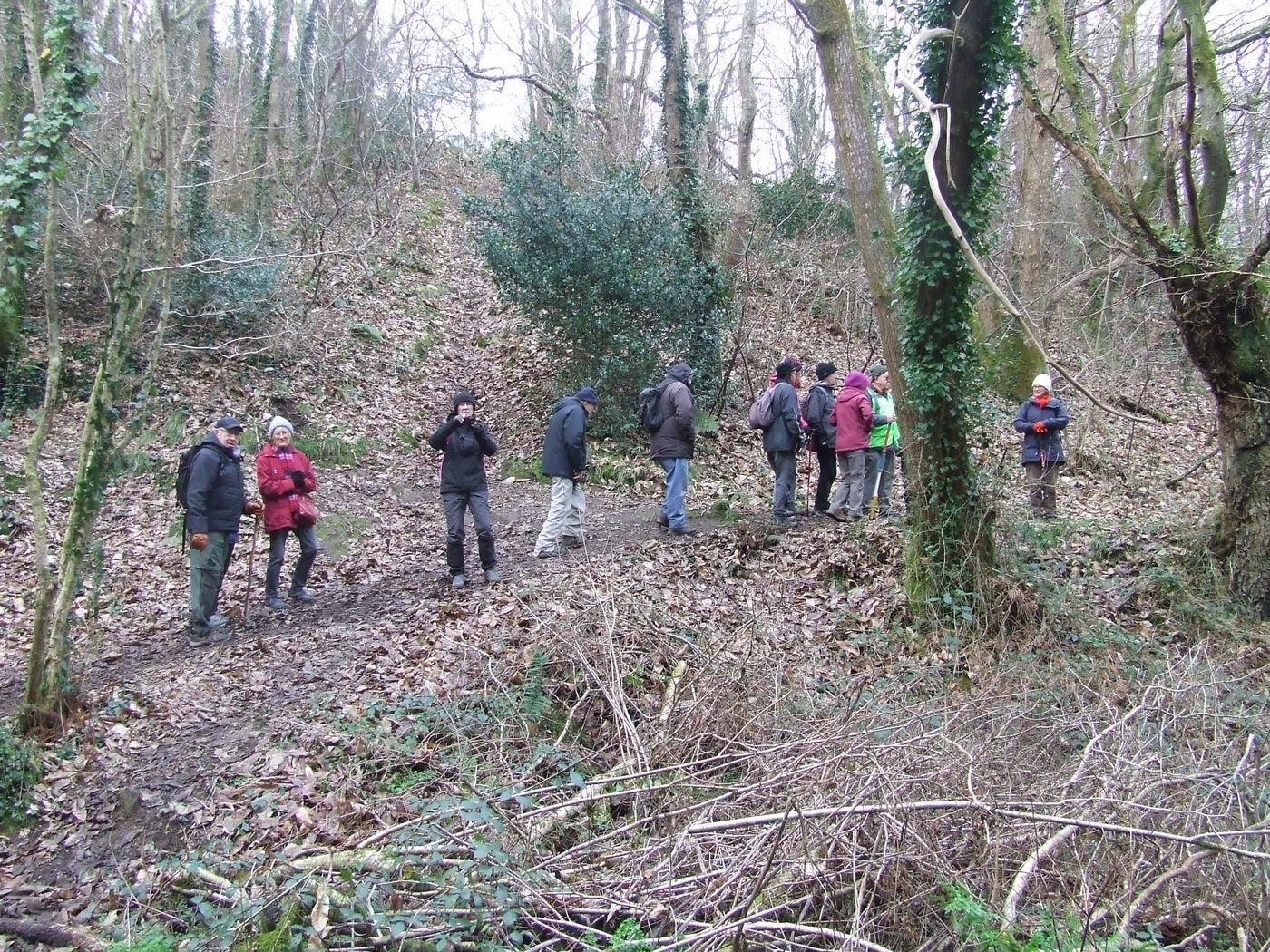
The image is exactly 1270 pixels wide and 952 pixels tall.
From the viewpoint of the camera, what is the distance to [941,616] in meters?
7.57

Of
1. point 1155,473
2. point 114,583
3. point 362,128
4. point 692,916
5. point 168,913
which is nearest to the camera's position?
point 692,916

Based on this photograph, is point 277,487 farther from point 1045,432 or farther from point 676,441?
point 1045,432

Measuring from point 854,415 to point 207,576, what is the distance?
22.9 ft

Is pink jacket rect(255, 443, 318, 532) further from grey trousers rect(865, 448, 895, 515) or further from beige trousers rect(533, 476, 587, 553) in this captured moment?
grey trousers rect(865, 448, 895, 515)

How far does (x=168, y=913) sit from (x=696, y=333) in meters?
11.2

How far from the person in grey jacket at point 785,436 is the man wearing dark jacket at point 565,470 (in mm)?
2200

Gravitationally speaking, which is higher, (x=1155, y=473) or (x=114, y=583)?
(x=1155, y=473)

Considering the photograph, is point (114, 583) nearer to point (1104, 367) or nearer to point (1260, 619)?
point (1260, 619)

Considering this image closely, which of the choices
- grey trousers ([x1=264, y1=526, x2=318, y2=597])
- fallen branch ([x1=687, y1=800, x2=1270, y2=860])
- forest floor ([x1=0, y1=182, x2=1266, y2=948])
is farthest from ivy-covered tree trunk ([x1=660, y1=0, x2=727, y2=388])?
fallen branch ([x1=687, y1=800, x2=1270, y2=860])

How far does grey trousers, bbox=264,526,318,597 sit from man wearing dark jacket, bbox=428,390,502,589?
55.4 inches

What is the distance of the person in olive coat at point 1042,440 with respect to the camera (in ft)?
31.9

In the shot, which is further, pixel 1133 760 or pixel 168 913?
pixel 1133 760

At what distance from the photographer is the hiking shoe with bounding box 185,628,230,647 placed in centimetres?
779

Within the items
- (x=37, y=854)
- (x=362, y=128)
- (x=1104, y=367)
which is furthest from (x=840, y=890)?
(x=362, y=128)
